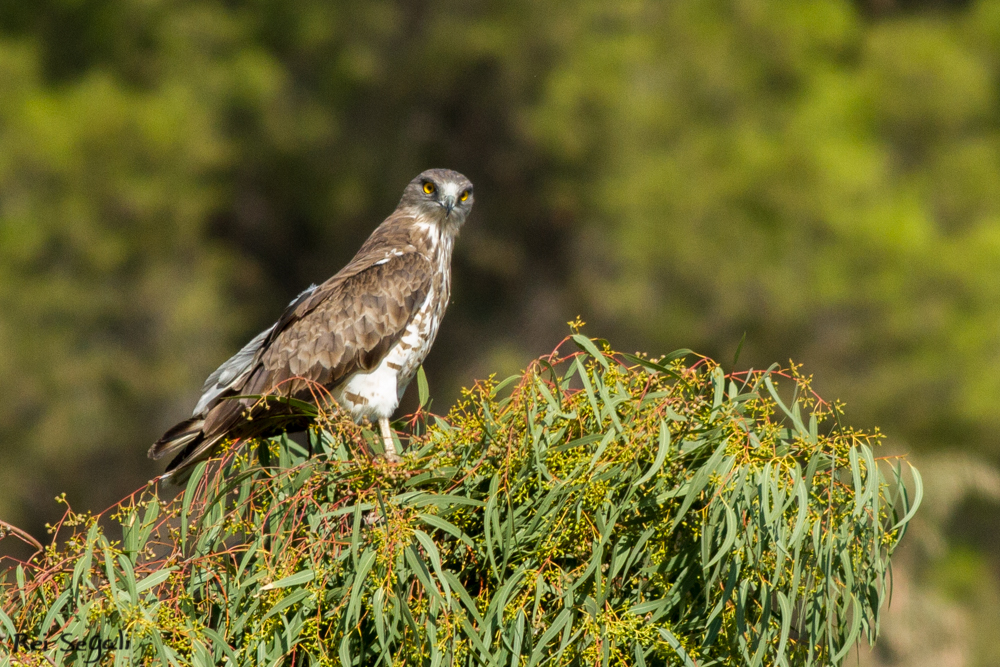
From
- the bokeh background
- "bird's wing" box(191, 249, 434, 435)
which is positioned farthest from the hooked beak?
the bokeh background

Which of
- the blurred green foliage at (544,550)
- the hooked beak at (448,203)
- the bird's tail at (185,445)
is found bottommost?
the blurred green foliage at (544,550)

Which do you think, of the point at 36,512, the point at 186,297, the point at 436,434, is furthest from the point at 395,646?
the point at 36,512

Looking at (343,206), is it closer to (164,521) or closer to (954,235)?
(954,235)

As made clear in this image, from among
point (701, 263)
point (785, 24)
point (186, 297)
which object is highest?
→ point (785, 24)

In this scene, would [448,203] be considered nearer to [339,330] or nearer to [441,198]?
[441,198]

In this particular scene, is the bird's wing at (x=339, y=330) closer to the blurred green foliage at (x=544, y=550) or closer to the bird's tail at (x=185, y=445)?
the bird's tail at (x=185, y=445)

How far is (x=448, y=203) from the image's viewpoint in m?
4.58

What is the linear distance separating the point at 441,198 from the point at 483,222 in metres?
6.94

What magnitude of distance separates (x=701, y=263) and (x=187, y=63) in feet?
18.1

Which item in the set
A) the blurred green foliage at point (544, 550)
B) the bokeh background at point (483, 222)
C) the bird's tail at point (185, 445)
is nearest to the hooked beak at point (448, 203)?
the bird's tail at point (185, 445)

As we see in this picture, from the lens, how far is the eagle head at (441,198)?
4633mm

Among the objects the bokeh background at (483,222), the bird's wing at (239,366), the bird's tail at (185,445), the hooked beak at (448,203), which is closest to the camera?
the bird's tail at (185,445)

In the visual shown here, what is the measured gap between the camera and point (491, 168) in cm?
1155

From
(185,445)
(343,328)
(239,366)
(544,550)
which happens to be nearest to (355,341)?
(343,328)
